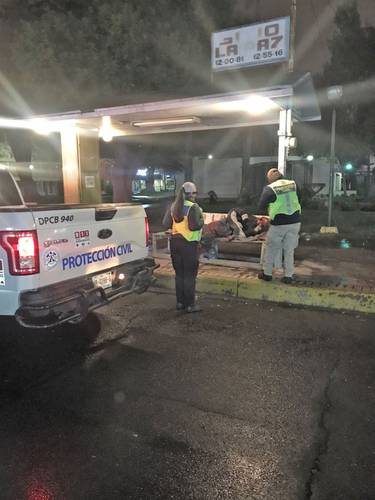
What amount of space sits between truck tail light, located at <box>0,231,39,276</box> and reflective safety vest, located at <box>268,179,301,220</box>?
381 centimetres

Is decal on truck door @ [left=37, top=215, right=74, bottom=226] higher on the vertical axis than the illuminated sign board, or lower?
lower

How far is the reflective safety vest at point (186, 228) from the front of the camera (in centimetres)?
576

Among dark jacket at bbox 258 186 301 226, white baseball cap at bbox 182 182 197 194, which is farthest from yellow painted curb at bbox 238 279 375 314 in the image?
white baseball cap at bbox 182 182 197 194

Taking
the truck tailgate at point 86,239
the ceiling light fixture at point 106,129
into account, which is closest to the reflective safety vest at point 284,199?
the truck tailgate at point 86,239

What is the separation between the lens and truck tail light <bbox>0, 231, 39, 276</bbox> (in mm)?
3840

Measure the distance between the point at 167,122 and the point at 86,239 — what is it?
18.8 feet

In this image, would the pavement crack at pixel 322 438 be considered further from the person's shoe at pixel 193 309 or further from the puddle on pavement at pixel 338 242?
the puddle on pavement at pixel 338 242

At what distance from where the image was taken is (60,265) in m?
4.22

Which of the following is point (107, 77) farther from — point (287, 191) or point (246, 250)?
point (287, 191)

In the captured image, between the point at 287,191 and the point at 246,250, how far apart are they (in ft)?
13.1

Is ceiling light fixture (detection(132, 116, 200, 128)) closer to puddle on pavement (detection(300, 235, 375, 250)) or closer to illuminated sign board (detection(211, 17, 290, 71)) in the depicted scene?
illuminated sign board (detection(211, 17, 290, 71))

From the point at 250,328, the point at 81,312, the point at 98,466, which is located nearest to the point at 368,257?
the point at 250,328

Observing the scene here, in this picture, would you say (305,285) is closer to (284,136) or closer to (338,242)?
(284,136)

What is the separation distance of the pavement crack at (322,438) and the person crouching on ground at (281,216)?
2.79 m
